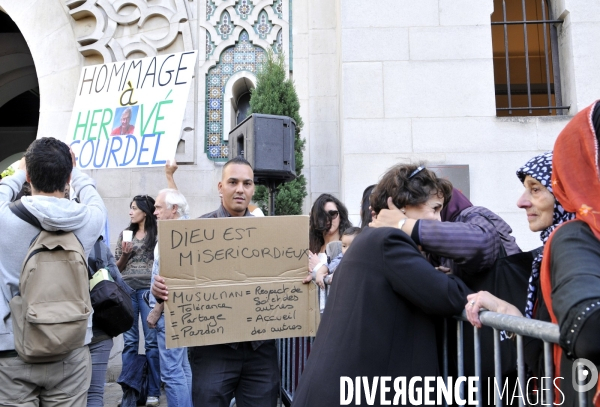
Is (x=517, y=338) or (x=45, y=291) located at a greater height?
(x=45, y=291)

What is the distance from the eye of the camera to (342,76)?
271 inches

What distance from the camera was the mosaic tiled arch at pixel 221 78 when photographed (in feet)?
25.5

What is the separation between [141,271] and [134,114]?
161 cm

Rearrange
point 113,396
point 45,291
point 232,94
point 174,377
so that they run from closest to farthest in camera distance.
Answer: point 45,291 → point 174,377 → point 113,396 → point 232,94

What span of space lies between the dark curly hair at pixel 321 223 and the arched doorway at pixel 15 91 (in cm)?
812

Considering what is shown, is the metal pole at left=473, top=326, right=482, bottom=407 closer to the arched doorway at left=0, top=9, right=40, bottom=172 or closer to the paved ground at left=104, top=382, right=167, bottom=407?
the paved ground at left=104, top=382, right=167, bottom=407

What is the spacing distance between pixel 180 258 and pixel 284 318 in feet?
2.09

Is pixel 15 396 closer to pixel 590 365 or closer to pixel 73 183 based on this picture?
pixel 73 183

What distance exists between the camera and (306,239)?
299 centimetres

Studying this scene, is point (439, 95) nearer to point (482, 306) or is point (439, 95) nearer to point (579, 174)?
point (482, 306)

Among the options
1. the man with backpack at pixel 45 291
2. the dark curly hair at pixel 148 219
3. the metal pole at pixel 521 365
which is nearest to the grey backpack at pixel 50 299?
the man with backpack at pixel 45 291

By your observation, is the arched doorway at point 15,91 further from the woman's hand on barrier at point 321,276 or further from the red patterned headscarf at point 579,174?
the red patterned headscarf at point 579,174

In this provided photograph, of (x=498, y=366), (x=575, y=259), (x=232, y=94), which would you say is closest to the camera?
(x=575, y=259)

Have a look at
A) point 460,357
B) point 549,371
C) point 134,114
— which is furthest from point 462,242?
point 134,114
